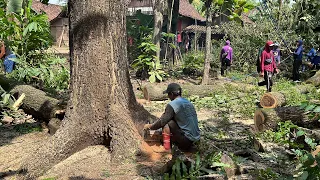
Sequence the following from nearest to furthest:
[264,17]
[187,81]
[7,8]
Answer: [7,8] → [187,81] → [264,17]

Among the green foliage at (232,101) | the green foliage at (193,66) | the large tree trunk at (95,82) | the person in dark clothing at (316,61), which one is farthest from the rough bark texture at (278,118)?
the green foliage at (193,66)

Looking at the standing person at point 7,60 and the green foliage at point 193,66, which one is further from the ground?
the standing person at point 7,60

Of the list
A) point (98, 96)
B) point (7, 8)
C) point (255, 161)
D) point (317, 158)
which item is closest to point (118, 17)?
point (98, 96)

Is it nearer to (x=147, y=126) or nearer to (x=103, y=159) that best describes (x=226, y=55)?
(x=147, y=126)

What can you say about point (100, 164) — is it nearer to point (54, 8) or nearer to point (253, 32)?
point (253, 32)

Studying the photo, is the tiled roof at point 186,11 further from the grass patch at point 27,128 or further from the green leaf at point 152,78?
the grass patch at point 27,128

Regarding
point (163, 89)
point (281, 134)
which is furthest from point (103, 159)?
point (163, 89)

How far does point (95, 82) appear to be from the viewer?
5.21 metres

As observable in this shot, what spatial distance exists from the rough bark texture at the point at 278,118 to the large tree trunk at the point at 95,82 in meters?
A: 2.92

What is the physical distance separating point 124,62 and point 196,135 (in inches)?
59.5

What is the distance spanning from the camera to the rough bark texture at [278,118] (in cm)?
698

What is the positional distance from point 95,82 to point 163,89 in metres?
5.95

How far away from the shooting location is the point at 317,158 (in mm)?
2705

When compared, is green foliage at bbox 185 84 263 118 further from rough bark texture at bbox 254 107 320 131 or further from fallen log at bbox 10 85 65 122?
fallen log at bbox 10 85 65 122
